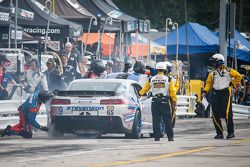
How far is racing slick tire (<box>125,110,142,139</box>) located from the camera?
814 inches

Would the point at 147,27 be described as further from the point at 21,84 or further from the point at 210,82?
the point at 210,82

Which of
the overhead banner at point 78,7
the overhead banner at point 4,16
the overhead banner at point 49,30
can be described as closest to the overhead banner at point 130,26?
the overhead banner at point 78,7

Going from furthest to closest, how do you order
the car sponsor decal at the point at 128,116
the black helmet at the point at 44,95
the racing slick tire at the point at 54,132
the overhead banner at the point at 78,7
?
the overhead banner at the point at 78,7, the black helmet at the point at 44,95, the racing slick tire at the point at 54,132, the car sponsor decal at the point at 128,116

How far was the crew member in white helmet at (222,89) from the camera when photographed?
20578 millimetres

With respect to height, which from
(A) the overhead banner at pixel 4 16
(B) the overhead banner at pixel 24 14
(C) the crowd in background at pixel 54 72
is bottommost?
(C) the crowd in background at pixel 54 72

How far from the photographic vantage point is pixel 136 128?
20750 mm

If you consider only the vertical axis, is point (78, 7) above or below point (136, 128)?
above

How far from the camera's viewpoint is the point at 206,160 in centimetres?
1405

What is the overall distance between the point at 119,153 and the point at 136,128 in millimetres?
5488

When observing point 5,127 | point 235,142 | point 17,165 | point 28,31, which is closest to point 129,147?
point 235,142

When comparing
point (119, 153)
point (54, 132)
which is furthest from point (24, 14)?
point (119, 153)

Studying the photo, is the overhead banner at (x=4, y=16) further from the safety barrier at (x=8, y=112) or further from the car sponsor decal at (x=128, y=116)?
the car sponsor decal at (x=128, y=116)

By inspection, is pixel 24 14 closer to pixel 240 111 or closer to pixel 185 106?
pixel 185 106

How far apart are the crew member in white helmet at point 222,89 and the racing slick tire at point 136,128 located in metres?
1.55
